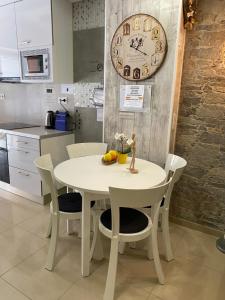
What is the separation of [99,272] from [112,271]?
375 mm

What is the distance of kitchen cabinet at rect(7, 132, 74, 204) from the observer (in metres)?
2.74

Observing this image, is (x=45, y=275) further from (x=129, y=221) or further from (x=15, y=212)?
(x=15, y=212)

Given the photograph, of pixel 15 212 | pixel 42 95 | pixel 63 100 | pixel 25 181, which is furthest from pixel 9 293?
pixel 42 95

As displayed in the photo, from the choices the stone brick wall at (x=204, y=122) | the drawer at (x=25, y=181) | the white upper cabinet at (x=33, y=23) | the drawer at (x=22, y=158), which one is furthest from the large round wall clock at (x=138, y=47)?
the drawer at (x=25, y=181)

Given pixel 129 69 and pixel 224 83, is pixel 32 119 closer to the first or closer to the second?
pixel 129 69

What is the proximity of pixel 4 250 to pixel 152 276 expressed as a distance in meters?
1.33

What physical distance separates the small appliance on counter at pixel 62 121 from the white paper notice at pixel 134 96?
1040mm

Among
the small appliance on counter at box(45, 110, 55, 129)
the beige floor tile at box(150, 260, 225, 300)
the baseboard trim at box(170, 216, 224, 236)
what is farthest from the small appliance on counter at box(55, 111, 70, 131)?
the beige floor tile at box(150, 260, 225, 300)

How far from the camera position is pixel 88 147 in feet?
8.24

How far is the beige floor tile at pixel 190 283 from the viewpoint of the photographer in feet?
5.35

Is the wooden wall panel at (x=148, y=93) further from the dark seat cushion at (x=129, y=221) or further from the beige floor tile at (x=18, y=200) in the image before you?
the beige floor tile at (x=18, y=200)

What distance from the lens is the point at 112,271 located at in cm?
150

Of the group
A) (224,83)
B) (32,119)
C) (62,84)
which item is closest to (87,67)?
(62,84)

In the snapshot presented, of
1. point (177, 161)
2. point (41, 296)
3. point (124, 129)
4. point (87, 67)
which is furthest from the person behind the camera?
point (87, 67)
